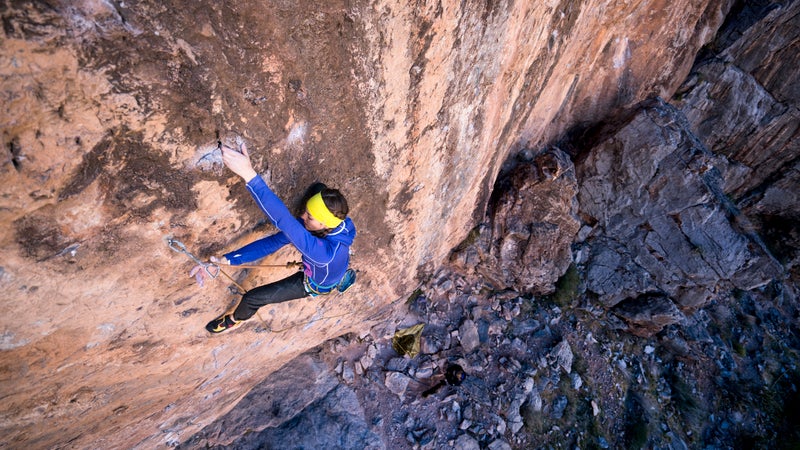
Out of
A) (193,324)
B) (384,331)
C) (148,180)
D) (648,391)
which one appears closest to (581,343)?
(648,391)

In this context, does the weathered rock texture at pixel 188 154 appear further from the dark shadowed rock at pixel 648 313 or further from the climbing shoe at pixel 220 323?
the dark shadowed rock at pixel 648 313

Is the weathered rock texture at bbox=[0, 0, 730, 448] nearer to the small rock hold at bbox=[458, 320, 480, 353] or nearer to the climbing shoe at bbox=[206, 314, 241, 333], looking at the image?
the climbing shoe at bbox=[206, 314, 241, 333]

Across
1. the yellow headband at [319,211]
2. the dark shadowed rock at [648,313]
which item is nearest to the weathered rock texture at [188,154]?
the yellow headband at [319,211]

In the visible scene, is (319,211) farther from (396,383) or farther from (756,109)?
(756,109)

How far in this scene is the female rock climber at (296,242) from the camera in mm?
2705

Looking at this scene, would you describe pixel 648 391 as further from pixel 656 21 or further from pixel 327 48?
pixel 327 48

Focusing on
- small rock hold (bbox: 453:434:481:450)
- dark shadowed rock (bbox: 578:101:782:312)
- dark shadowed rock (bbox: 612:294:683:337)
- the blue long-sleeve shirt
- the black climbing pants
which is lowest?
small rock hold (bbox: 453:434:481:450)

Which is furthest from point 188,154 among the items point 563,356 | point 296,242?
point 563,356

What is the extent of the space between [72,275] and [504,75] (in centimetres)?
459

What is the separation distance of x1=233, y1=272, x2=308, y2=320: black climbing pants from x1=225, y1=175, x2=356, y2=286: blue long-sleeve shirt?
0.31 metres

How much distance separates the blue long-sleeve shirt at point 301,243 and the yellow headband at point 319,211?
148 millimetres

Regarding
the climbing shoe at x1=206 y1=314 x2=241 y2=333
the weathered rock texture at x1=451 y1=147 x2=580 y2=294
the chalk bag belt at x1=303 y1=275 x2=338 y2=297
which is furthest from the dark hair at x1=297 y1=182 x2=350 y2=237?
the weathered rock texture at x1=451 y1=147 x2=580 y2=294

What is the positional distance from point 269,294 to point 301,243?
1.13 m

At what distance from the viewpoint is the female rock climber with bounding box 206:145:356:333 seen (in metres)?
2.71
